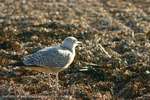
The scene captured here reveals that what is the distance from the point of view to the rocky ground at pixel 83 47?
13414 millimetres

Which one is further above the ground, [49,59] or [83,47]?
[83,47]

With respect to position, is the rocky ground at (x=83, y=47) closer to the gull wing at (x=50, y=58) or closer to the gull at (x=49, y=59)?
the gull at (x=49, y=59)

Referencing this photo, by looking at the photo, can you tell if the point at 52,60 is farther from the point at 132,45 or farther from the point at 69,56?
the point at 132,45

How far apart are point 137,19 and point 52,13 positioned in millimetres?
4167

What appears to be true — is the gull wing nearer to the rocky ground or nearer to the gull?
the gull

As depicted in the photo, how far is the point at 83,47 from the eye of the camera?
59.2 ft

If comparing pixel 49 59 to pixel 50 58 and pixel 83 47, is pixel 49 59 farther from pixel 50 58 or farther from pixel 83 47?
pixel 83 47

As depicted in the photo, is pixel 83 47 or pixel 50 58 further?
pixel 83 47

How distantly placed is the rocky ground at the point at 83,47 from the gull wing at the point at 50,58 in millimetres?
610

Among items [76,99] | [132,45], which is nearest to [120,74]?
[76,99]

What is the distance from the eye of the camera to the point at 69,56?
546 inches

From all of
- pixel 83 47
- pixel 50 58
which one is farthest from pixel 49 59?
pixel 83 47

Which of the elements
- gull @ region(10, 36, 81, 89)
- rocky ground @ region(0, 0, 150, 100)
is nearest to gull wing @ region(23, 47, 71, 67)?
gull @ region(10, 36, 81, 89)

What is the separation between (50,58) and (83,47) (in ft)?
15.3
